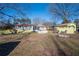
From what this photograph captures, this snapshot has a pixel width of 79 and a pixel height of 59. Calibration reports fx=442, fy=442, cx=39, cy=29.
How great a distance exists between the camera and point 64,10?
198 inches

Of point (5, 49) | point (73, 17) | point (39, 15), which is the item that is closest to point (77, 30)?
point (73, 17)

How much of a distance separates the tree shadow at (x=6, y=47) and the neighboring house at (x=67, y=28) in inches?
20.0

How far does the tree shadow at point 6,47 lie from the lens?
502cm

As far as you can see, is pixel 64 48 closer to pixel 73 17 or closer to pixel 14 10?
pixel 73 17

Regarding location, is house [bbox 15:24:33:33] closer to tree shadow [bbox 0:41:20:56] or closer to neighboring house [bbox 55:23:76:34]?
tree shadow [bbox 0:41:20:56]

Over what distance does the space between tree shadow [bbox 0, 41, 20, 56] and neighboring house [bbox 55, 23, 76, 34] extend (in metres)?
0.51

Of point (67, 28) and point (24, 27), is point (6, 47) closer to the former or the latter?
point (24, 27)

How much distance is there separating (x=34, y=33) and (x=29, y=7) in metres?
0.30

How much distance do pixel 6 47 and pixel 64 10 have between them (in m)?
0.78

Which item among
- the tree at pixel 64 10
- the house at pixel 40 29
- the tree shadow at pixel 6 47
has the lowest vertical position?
the tree shadow at pixel 6 47

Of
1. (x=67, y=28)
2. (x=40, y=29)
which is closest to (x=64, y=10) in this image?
(x=67, y=28)

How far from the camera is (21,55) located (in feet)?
16.4

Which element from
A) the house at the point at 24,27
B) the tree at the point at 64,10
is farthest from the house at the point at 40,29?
the tree at the point at 64,10

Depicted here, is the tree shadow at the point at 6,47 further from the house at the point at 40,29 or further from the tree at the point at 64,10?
the tree at the point at 64,10
